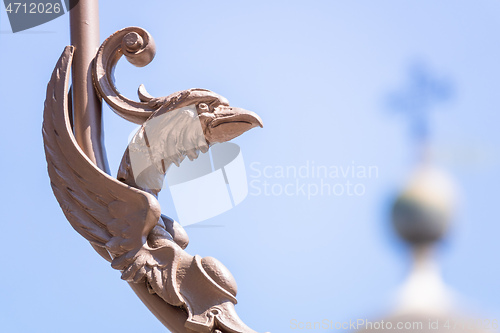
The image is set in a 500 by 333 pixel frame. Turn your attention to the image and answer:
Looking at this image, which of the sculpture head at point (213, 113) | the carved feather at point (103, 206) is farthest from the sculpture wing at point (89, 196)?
the sculpture head at point (213, 113)

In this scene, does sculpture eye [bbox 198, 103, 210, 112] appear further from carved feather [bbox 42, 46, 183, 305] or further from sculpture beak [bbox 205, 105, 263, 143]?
carved feather [bbox 42, 46, 183, 305]

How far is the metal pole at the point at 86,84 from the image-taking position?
7.31 feet

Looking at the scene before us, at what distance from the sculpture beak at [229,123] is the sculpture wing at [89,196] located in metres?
0.26

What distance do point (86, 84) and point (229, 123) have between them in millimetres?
508

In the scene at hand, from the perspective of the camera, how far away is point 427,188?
2434 cm

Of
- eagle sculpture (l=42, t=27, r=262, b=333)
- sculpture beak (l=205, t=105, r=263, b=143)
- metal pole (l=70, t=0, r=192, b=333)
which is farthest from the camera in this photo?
metal pole (l=70, t=0, r=192, b=333)

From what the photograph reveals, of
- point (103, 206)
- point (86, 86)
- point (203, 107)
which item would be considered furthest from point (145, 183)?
point (86, 86)

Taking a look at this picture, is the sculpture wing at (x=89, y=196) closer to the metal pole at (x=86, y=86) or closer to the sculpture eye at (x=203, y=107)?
the metal pole at (x=86, y=86)

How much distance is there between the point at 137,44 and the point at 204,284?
802 mm

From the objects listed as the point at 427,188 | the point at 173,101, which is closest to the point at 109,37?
the point at 173,101

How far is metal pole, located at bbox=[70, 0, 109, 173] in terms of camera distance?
7.31 ft

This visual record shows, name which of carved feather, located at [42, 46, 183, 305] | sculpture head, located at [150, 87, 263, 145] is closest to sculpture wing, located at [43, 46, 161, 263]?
carved feather, located at [42, 46, 183, 305]

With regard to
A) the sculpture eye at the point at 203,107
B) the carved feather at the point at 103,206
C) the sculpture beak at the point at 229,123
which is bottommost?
the carved feather at the point at 103,206

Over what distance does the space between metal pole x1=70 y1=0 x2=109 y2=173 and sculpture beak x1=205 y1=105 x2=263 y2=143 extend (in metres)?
0.35
